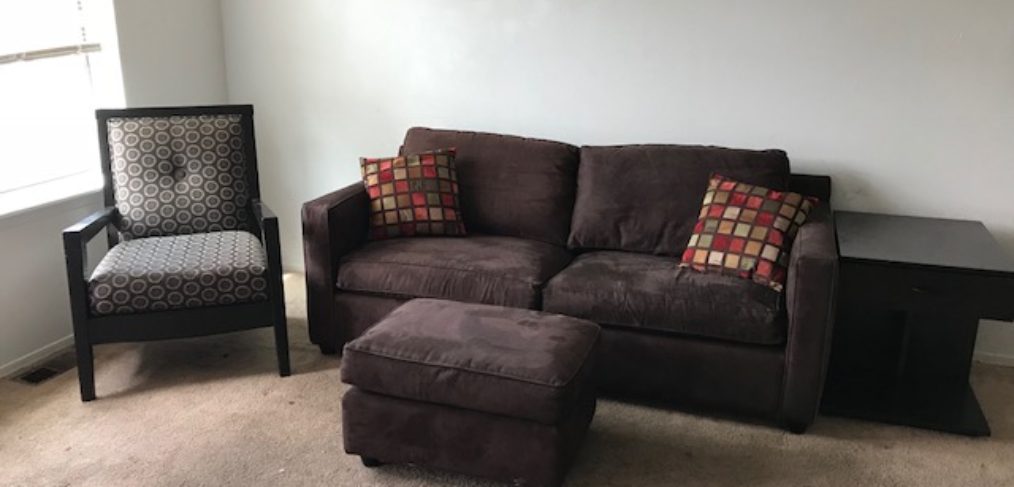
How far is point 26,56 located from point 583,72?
85.4 inches

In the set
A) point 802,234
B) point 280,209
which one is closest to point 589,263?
point 802,234

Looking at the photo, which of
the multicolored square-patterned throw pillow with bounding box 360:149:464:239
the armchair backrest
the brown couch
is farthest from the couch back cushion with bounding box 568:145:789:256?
the armchair backrest

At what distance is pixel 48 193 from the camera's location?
134 inches

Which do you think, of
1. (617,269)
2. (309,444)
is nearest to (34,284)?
(309,444)

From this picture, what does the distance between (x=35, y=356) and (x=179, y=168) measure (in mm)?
892

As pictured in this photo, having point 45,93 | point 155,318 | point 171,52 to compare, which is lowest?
point 155,318

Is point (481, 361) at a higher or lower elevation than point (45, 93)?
lower

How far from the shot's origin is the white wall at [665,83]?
317 centimetres

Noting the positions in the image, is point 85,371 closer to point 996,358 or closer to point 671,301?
point 671,301

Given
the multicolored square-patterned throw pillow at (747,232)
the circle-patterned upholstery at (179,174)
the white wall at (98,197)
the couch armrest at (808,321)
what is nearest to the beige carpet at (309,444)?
the couch armrest at (808,321)

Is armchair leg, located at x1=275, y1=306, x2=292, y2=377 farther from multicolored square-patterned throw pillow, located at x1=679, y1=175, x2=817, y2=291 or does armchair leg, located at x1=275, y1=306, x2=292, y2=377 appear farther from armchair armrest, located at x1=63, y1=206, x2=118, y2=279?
multicolored square-patterned throw pillow, located at x1=679, y1=175, x2=817, y2=291

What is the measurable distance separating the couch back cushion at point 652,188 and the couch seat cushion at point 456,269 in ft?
0.61

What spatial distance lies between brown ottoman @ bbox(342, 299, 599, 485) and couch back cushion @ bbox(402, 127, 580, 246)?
3.03ft

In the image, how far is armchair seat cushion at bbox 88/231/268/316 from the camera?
2926mm
